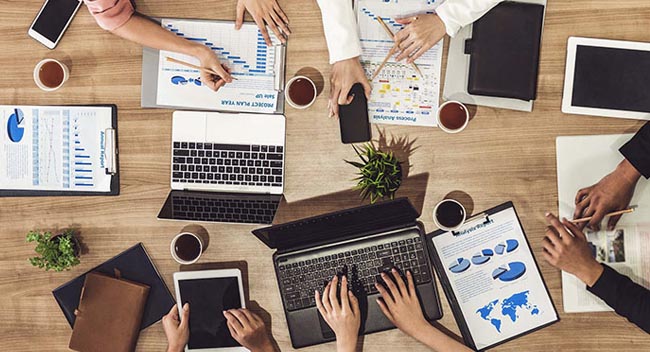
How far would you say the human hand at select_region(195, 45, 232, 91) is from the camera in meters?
1.54

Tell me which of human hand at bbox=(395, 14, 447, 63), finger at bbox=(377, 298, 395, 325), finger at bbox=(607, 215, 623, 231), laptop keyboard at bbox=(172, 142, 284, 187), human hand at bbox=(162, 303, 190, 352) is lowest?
human hand at bbox=(162, 303, 190, 352)

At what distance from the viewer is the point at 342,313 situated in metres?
1.53

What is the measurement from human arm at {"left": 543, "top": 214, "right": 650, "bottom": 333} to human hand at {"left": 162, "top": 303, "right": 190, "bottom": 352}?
102 centimetres

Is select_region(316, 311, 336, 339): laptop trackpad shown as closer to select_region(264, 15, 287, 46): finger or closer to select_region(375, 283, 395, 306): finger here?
select_region(375, 283, 395, 306): finger

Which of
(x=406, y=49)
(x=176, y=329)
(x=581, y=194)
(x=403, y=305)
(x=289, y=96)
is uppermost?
(x=406, y=49)

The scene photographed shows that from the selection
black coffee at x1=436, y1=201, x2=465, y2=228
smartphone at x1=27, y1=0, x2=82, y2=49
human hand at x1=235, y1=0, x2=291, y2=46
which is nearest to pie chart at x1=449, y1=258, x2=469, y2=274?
black coffee at x1=436, y1=201, x2=465, y2=228

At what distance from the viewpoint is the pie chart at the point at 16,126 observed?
161 cm

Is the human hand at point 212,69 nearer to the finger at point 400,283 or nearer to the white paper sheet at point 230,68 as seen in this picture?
the white paper sheet at point 230,68

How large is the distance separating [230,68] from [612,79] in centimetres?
104

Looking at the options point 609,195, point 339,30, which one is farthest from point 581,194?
point 339,30

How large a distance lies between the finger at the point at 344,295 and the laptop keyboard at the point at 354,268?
0.01 meters

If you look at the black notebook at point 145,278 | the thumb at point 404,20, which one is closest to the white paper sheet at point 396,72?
the thumb at point 404,20

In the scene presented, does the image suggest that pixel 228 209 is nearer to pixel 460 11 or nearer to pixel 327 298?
pixel 327 298

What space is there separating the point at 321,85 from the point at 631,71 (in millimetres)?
837
